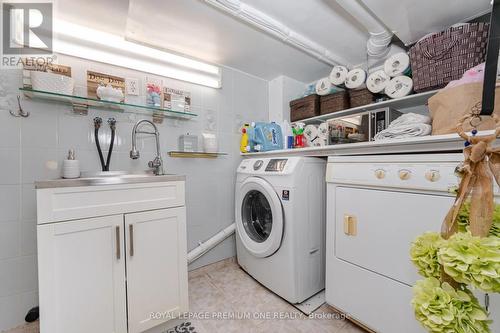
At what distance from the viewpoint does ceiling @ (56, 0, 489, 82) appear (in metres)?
1.24

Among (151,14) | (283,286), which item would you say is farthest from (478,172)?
(151,14)

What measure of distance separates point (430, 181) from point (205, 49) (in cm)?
183

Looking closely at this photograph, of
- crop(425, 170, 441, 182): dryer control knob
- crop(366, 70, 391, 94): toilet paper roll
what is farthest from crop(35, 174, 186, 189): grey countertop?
crop(366, 70, 391, 94): toilet paper roll

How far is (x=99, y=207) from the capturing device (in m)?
1.03

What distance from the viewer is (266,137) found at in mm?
1935

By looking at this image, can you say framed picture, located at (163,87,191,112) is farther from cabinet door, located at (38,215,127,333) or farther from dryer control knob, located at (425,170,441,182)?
dryer control knob, located at (425,170,441,182)

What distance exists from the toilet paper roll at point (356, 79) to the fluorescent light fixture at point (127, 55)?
1201 millimetres

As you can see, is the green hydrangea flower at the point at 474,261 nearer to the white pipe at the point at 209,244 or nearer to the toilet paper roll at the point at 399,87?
the toilet paper roll at the point at 399,87

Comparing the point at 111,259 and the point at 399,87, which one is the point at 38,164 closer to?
the point at 111,259

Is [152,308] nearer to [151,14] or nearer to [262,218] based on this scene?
[262,218]

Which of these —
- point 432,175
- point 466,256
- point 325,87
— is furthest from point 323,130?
point 466,256

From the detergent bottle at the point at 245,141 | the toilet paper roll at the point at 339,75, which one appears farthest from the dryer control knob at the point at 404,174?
the detergent bottle at the point at 245,141

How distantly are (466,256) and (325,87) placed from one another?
1922mm

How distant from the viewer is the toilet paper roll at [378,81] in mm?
1598
